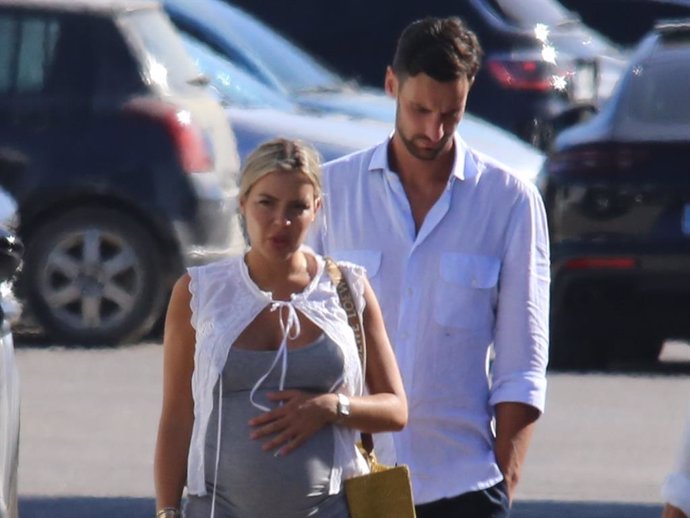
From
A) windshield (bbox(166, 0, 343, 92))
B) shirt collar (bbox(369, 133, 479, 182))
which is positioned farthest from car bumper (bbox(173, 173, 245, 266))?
shirt collar (bbox(369, 133, 479, 182))

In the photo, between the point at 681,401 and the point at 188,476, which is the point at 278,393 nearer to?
the point at 188,476

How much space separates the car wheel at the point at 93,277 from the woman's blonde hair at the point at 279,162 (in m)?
Result: 7.74

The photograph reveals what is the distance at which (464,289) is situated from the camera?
179 inches

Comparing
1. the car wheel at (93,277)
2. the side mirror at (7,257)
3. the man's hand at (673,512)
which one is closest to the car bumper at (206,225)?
the car wheel at (93,277)

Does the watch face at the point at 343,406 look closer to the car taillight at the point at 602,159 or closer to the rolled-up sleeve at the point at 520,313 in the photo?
the rolled-up sleeve at the point at 520,313

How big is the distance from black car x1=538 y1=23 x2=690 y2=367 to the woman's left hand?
6.85 metres

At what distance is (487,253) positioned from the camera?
14.9 feet

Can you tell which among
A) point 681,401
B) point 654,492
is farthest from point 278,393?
point 681,401

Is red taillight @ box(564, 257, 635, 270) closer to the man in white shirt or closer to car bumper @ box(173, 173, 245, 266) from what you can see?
car bumper @ box(173, 173, 245, 266)

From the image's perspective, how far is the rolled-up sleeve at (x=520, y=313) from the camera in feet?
14.9

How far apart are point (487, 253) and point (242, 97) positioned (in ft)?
31.4

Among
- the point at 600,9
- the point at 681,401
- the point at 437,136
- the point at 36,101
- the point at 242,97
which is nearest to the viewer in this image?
the point at 437,136

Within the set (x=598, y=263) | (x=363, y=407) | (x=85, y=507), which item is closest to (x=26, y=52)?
(x=598, y=263)

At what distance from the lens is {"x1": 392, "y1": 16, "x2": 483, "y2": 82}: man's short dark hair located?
14.5ft
